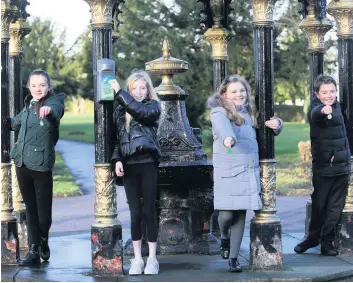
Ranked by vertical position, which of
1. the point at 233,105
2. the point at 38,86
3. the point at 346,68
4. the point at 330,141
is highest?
the point at 346,68

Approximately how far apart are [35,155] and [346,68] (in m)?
3.37

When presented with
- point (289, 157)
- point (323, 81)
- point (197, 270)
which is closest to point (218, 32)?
point (323, 81)

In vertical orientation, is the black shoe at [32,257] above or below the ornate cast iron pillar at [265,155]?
below

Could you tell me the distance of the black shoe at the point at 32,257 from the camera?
863cm

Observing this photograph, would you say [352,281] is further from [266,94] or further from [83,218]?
[83,218]

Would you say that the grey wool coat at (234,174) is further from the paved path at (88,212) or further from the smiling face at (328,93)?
the paved path at (88,212)

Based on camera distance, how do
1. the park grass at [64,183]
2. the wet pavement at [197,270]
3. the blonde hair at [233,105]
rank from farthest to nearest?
the park grass at [64,183] → the blonde hair at [233,105] → the wet pavement at [197,270]

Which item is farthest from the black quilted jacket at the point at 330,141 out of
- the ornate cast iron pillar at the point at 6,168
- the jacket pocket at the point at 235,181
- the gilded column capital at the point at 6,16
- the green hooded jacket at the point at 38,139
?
the gilded column capital at the point at 6,16

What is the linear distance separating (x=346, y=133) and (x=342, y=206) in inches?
29.4

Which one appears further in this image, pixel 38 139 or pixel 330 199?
pixel 330 199

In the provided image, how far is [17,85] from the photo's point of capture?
10.2 metres

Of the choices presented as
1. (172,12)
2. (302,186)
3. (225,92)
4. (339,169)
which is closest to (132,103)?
(225,92)

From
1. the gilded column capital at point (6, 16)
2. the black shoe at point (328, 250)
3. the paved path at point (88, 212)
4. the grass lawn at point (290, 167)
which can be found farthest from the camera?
the grass lawn at point (290, 167)

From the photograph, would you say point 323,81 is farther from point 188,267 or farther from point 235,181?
point 188,267
